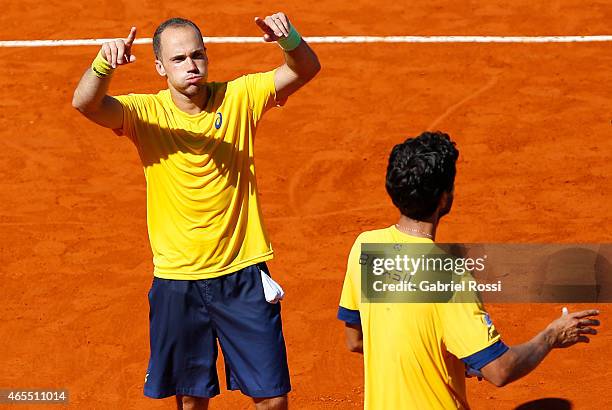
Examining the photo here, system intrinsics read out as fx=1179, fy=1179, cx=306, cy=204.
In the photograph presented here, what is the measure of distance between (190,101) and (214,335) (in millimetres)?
1386

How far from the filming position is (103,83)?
6.45m

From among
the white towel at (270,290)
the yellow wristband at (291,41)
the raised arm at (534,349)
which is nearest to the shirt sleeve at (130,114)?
the yellow wristband at (291,41)

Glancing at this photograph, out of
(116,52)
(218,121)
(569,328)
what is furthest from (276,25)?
(569,328)

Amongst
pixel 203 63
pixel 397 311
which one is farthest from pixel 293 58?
pixel 397 311

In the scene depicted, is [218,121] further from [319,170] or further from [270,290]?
[319,170]

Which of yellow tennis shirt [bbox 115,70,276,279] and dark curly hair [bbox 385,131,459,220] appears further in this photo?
yellow tennis shirt [bbox 115,70,276,279]

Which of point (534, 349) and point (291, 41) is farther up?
point (291, 41)

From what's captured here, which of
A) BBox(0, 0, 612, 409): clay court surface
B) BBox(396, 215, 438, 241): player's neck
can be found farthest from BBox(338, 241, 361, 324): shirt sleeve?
BBox(0, 0, 612, 409): clay court surface

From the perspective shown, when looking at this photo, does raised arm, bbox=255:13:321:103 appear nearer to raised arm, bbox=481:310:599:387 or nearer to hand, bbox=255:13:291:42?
hand, bbox=255:13:291:42

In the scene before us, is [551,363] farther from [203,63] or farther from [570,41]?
[570,41]

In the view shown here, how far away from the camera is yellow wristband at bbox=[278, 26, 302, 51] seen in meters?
6.61

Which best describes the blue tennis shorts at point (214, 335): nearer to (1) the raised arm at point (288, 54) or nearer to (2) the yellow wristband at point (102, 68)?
(1) the raised arm at point (288, 54)

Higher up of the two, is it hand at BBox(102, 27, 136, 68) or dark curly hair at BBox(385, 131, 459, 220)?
hand at BBox(102, 27, 136, 68)

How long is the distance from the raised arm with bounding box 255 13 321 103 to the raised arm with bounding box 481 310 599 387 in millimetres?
2504
